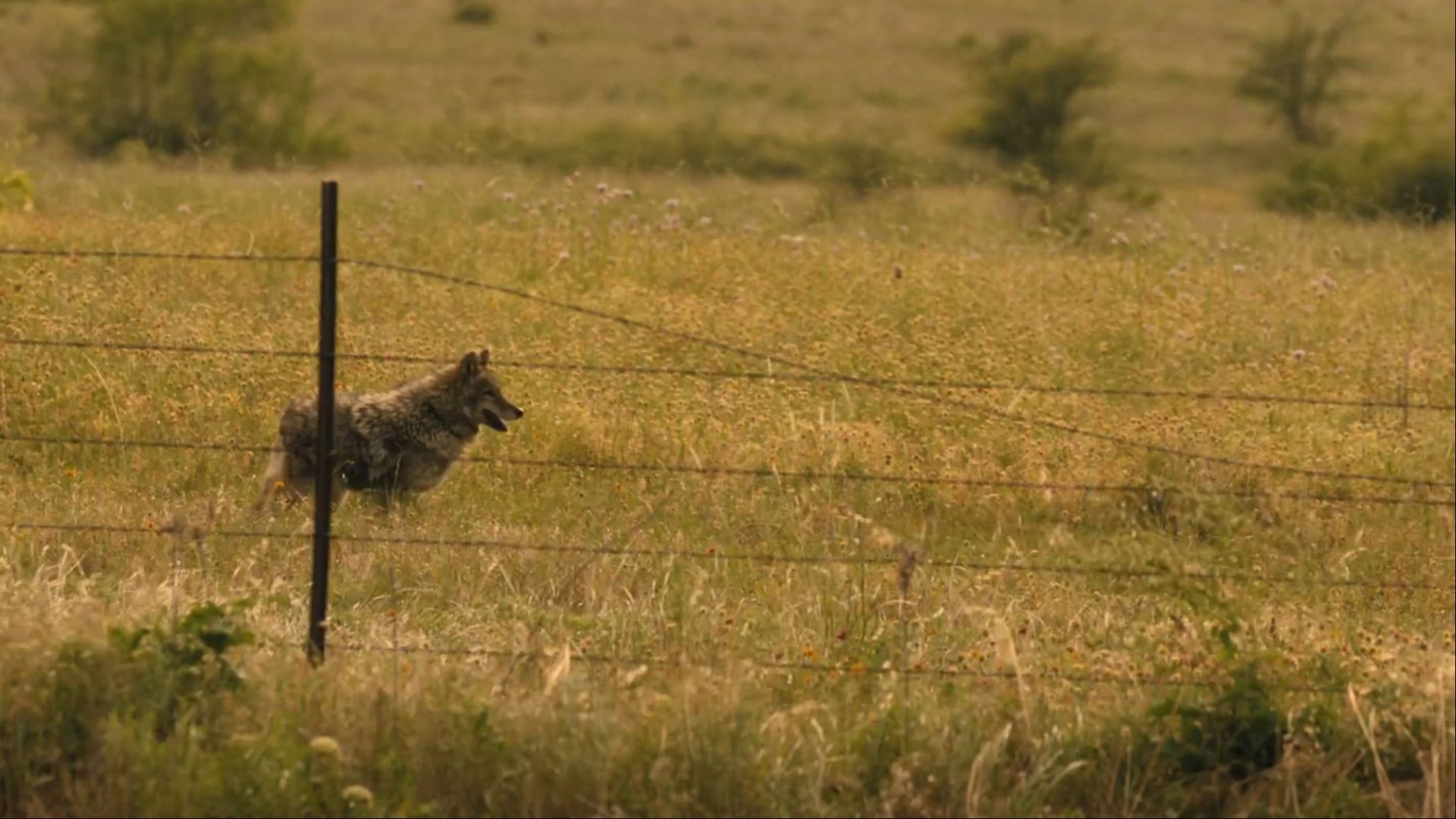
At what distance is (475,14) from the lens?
4988 centimetres

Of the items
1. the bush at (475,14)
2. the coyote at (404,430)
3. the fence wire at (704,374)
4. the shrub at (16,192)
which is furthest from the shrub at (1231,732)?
the bush at (475,14)

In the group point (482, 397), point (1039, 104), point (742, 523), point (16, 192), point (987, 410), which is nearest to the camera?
point (987, 410)

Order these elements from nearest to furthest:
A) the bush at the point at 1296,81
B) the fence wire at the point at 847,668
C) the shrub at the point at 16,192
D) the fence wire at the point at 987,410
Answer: the fence wire at the point at 847,668
the fence wire at the point at 987,410
the shrub at the point at 16,192
the bush at the point at 1296,81

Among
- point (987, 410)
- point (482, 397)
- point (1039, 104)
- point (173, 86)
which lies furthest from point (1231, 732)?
point (1039, 104)

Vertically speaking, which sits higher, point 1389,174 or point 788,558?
point 788,558

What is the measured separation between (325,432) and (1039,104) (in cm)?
2793

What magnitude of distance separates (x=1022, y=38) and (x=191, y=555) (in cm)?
3237

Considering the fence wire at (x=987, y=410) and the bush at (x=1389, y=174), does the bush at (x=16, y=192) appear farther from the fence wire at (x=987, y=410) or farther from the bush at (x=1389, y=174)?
the bush at (x=1389, y=174)

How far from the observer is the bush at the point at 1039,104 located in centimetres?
3266

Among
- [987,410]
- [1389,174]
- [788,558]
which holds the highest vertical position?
[987,410]

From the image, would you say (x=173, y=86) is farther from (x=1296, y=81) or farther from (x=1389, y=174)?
(x=1296, y=81)

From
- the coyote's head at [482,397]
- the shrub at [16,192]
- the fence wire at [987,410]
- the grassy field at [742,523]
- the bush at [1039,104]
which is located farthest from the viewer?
the bush at [1039,104]

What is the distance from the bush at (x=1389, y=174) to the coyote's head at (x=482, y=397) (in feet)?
53.5

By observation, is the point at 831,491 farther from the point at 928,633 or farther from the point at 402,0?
the point at 402,0
